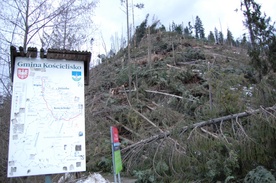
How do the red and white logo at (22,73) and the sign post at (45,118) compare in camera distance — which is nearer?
the sign post at (45,118)

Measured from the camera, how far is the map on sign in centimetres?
304

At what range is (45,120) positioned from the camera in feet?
10.5

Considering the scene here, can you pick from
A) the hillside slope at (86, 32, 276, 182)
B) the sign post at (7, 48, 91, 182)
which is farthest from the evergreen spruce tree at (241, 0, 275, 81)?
the sign post at (7, 48, 91, 182)

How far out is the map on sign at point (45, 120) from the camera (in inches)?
120

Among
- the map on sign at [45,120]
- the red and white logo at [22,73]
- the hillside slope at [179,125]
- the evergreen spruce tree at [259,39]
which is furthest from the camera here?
the evergreen spruce tree at [259,39]

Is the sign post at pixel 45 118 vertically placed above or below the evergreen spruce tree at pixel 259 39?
below

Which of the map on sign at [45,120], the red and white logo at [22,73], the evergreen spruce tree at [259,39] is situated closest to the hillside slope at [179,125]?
the evergreen spruce tree at [259,39]

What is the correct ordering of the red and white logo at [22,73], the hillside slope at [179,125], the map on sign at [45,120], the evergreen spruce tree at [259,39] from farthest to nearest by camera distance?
the evergreen spruce tree at [259,39]
the hillside slope at [179,125]
the red and white logo at [22,73]
the map on sign at [45,120]

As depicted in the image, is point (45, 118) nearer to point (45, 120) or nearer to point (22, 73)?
point (45, 120)

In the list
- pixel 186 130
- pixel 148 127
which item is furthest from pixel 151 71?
pixel 186 130

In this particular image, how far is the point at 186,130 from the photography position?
654 cm

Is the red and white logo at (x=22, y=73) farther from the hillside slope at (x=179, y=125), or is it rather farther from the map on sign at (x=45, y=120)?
the hillside slope at (x=179, y=125)

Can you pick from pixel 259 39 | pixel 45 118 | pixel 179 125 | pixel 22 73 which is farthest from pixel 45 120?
pixel 259 39

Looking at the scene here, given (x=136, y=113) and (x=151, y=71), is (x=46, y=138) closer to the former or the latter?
(x=136, y=113)
